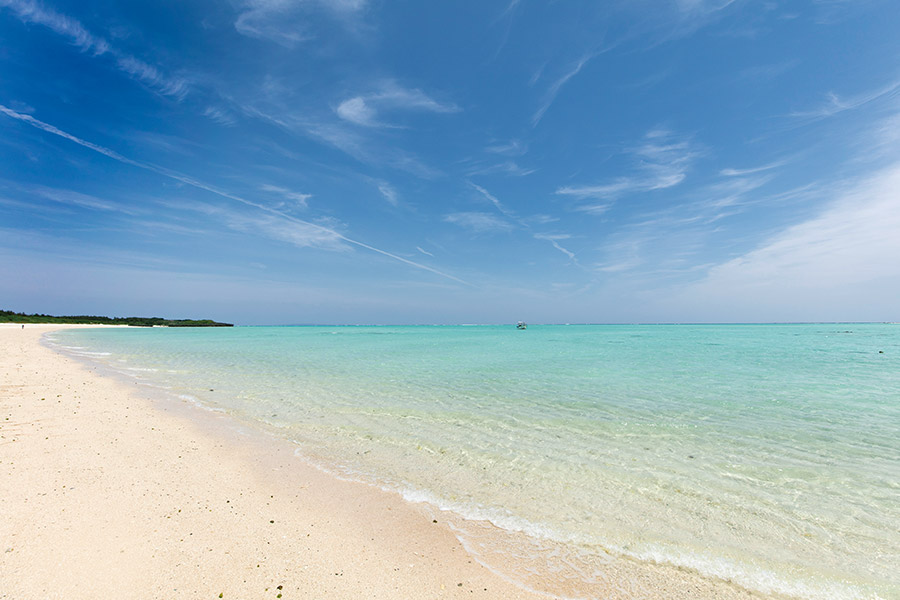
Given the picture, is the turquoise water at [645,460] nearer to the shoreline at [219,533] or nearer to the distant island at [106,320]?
the shoreline at [219,533]

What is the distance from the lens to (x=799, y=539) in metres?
5.23

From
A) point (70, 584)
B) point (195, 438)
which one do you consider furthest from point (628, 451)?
point (195, 438)

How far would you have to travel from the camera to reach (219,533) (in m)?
4.88

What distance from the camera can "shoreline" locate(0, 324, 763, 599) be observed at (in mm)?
3975

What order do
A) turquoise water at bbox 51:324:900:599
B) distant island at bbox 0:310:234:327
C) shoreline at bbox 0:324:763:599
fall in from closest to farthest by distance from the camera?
shoreline at bbox 0:324:763:599 → turquoise water at bbox 51:324:900:599 → distant island at bbox 0:310:234:327

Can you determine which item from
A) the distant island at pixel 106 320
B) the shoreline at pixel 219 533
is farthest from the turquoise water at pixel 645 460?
the distant island at pixel 106 320

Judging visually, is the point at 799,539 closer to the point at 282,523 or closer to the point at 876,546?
the point at 876,546

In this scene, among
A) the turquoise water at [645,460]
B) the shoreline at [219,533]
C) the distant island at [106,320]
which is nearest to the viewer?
the shoreline at [219,533]

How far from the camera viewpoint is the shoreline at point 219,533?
156 inches

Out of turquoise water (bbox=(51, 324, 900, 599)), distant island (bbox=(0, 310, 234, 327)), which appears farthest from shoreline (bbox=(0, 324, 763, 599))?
distant island (bbox=(0, 310, 234, 327))

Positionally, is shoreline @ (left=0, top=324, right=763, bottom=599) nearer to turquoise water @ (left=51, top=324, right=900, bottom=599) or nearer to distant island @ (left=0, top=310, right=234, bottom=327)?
turquoise water @ (left=51, top=324, right=900, bottom=599)

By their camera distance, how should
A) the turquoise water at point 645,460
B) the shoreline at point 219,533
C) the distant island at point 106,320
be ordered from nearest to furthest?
the shoreline at point 219,533 → the turquoise water at point 645,460 → the distant island at point 106,320

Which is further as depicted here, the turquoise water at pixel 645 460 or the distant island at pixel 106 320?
the distant island at pixel 106 320

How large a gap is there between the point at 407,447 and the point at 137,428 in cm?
690
